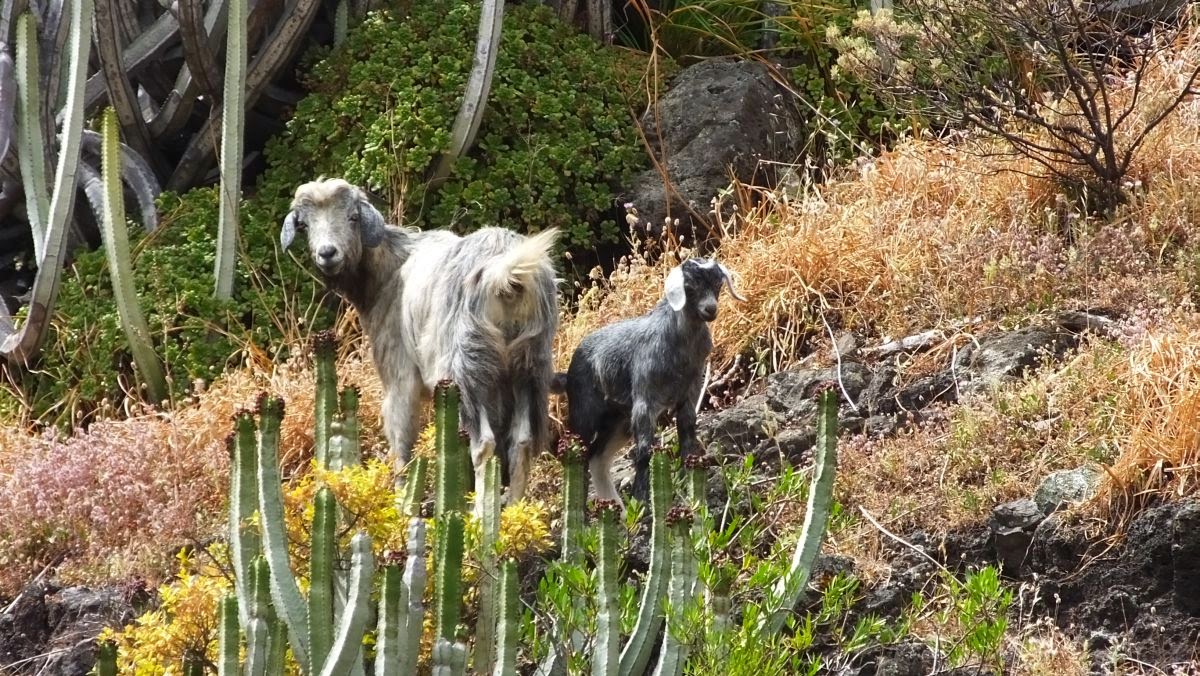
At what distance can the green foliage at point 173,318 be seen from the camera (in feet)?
30.8

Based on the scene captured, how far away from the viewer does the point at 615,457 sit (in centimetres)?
820

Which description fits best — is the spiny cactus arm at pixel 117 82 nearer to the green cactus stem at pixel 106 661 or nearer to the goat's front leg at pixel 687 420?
the goat's front leg at pixel 687 420

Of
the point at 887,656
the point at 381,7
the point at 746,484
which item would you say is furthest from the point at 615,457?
the point at 381,7

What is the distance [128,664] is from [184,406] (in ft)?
10.1

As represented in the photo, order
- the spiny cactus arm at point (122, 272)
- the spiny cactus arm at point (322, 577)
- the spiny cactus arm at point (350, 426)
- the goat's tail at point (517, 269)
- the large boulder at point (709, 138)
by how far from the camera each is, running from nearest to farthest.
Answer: the spiny cactus arm at point (322, 577) → the spiny cactus arm at point (350, 426) → the goat's tail at point (517, 269) → the spiny cactus arm at point (122, 272) → the large boulder at point (709, 138)

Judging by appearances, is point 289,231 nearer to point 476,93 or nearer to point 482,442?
point 482,442

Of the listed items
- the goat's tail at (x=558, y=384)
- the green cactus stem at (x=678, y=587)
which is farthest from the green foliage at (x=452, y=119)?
the green cactus stem at (x=678, y=587)

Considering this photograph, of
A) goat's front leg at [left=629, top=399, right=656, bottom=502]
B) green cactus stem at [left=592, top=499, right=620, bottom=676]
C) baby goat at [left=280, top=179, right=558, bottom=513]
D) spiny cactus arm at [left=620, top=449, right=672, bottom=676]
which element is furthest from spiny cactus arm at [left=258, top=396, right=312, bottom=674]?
goat's front leg at [left=629, top=399, right=656, bottom=502]

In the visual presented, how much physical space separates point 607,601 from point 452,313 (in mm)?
2060

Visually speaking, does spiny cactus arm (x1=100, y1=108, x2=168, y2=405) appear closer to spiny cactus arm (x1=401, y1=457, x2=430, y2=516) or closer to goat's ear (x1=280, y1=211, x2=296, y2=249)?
goat's ear (x1=280, y1=211, x2=296, y2=249)

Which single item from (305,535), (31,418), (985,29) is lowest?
(31,418)

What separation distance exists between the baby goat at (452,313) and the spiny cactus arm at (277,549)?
1522 mm

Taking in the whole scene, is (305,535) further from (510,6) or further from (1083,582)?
(510,6)

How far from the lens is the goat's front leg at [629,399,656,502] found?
7113 millimetres
